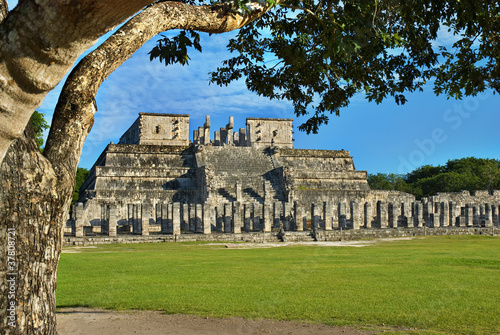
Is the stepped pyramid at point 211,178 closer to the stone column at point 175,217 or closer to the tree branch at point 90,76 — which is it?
the stone column at point 175,217

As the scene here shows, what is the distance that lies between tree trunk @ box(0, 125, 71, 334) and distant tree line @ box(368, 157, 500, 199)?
203 feet

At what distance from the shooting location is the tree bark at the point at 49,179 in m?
4.00

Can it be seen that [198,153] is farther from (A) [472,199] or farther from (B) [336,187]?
(A) [472,199]

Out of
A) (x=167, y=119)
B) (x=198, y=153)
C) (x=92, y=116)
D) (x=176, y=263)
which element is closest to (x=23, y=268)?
(x=92, y=116)

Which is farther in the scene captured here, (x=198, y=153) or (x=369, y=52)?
(x=198, y=153)

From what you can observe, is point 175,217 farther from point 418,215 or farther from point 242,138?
point 242,138

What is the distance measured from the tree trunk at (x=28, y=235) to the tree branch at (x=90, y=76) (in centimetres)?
27

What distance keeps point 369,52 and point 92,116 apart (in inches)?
192

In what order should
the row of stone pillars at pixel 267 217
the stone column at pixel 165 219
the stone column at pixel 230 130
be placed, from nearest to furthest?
the row of stone pillars at pixel 267 217 < the stone column at pixel 165 219 < the stone column at pixel 230 130

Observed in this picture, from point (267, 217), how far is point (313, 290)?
56.6 ft

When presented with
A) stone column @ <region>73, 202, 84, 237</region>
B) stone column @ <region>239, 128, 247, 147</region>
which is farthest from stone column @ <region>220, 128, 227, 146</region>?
stone column @ <region>73, 202, 84, 237</region>

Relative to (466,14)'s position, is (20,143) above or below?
below

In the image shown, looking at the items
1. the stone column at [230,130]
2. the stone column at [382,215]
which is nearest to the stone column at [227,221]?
the stone column at [382,215]

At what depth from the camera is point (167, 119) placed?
5028cm
